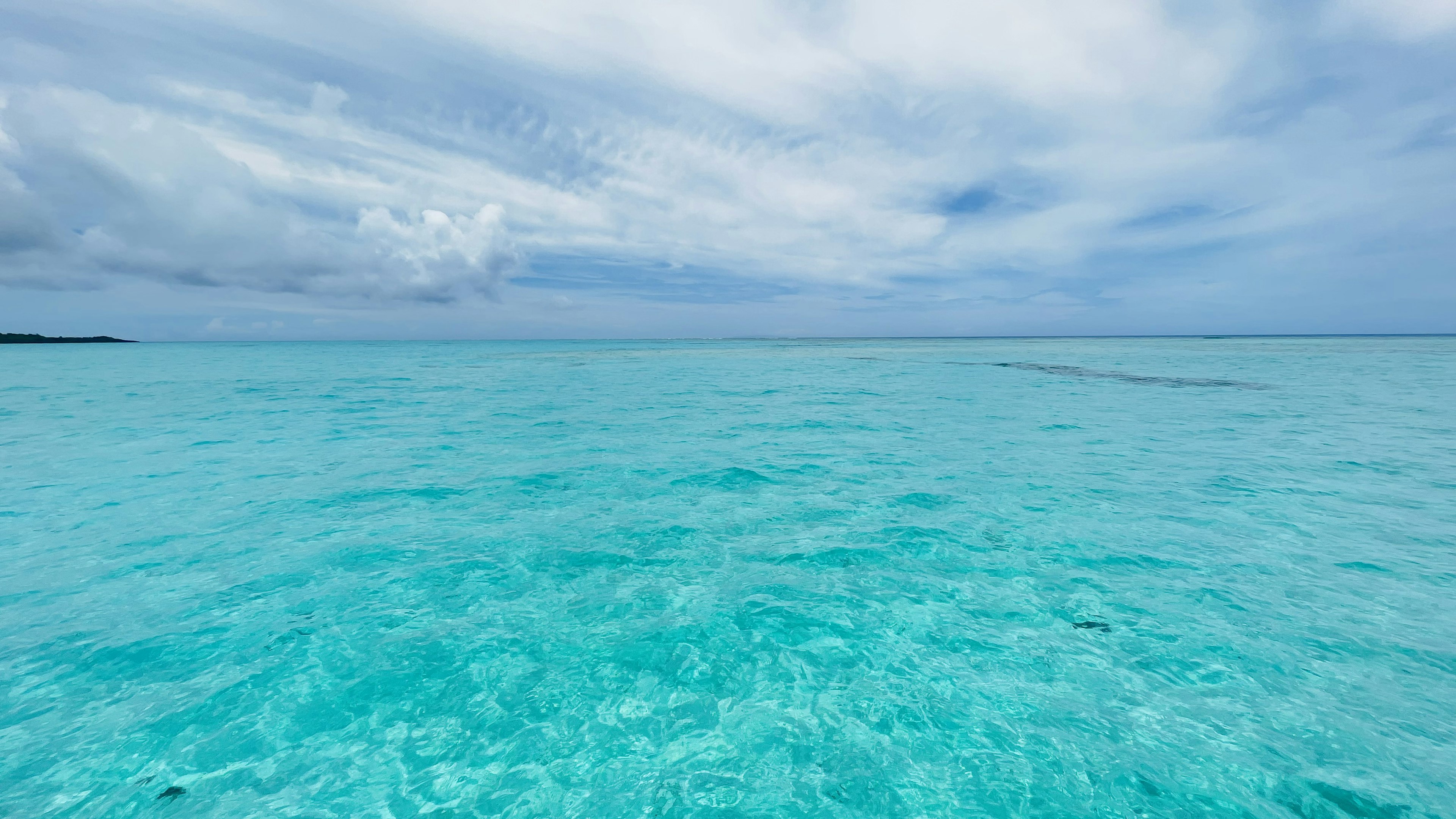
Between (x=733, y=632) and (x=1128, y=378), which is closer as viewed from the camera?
(x=733, y=632)

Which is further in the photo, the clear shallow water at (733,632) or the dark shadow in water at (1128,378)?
the dark shadow in water at (1128,378)

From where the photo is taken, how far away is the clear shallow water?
493 cm

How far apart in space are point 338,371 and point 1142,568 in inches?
2614

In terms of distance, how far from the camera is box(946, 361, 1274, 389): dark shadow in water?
121 feet

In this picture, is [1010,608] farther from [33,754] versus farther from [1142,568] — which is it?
[33,754]

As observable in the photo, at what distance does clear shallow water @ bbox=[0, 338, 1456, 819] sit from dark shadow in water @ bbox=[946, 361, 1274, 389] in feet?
70.4

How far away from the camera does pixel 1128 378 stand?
143 ft

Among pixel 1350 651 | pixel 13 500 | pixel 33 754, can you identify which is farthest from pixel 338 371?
pixel 1350 651

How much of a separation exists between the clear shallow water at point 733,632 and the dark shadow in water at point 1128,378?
70.4 feet

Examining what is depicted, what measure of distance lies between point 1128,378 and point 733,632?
1895 inches

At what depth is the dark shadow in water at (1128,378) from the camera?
3681 cm

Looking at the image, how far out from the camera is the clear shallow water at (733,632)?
16.2 ft

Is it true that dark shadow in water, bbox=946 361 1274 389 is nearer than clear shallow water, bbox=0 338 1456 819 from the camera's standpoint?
No

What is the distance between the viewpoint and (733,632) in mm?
7262
